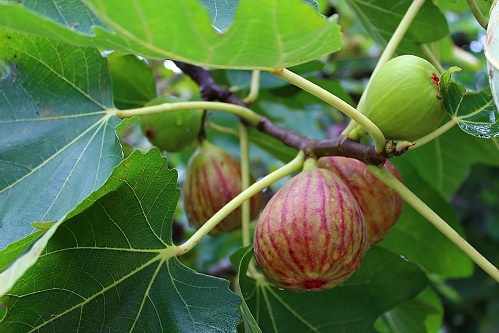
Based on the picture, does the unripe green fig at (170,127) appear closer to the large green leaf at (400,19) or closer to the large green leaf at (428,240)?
the large green leaf at (400,19)

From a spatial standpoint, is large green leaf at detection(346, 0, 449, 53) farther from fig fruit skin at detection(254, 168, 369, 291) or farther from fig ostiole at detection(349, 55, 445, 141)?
fig fruit skin at detection(254, 168, 369, 291)

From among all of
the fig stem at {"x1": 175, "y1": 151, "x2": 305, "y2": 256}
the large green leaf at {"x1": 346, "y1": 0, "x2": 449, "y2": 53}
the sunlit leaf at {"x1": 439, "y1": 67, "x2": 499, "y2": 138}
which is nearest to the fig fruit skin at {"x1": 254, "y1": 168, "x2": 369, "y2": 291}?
the fig stem at {"x1": 175, "y1": 151, "x2": 305, "y2": 256}

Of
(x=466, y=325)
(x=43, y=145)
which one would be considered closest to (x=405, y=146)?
(x=43, y=145)

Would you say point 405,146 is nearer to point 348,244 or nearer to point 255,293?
point 348,244

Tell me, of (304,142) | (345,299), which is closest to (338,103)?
(304,142)

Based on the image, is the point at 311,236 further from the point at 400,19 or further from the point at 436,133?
the point at 400,19

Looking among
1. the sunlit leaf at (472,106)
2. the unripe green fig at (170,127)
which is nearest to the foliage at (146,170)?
the sunlit leaf at (472,106)
